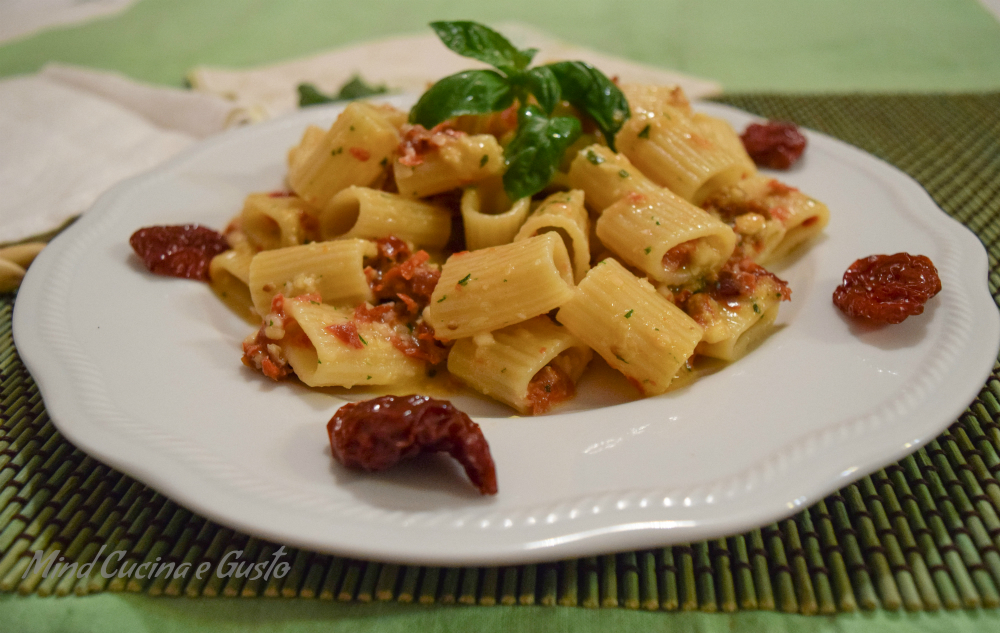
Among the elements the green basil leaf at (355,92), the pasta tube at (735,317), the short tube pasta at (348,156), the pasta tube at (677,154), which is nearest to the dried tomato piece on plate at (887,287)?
the pasta tube at (735,317)

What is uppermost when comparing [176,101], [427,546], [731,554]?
[427,546]

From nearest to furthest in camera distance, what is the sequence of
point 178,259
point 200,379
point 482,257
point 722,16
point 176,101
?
point 200,379, point 482,257, point 178,259, point 176,101, point 722,16

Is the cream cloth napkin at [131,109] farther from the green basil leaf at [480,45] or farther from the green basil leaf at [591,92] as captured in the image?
the green basil leaf at [591,92]

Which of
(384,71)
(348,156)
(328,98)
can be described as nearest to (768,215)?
(348,156)

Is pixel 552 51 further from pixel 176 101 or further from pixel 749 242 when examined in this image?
pixel 749 242

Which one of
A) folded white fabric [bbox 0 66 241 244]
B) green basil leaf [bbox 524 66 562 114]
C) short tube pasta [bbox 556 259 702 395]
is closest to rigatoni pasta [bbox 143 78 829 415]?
short tube pasta [bbox 556 259 702 395]

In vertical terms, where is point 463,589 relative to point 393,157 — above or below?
below

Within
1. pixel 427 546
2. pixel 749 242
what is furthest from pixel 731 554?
pixel 749 242
